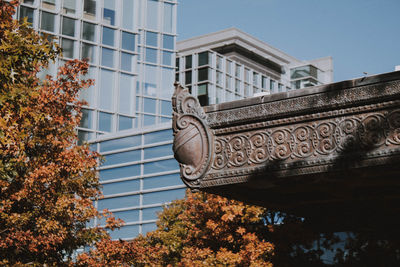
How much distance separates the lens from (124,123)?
176 ft

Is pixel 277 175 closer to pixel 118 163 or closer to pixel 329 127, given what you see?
pixel 329 127

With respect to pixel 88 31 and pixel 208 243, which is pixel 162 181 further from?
pixel 208 243

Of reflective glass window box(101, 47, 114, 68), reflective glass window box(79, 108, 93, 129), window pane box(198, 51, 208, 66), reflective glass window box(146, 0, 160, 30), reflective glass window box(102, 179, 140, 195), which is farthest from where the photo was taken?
window pane box(198, 51, 208, 66)

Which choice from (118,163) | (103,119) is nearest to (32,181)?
(118,163)

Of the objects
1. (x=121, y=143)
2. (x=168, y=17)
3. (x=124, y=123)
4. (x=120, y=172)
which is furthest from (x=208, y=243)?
(x=168, y=17)

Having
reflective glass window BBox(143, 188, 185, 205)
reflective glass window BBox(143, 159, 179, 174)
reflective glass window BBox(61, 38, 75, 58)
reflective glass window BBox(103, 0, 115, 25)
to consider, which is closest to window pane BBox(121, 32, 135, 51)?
reflective glass window BBox(103, 0, 115, 25)

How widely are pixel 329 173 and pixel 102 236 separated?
12.1 meters

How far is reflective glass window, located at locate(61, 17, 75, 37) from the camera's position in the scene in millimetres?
52031

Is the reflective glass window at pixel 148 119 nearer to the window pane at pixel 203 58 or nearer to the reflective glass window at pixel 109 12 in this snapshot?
the reflective glass window at pixel 109 12

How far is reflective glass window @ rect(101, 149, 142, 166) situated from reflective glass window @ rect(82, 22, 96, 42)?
11.4 meters

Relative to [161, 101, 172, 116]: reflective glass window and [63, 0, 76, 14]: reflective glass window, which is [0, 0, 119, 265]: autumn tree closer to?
[63, 0, 76, 14]: reflective glass window

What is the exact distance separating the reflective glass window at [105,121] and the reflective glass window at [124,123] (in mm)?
1140

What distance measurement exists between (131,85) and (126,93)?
83cm

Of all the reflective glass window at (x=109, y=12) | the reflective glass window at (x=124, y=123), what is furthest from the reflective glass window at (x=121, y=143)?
the reflective glass window at (x=109, y=12)
